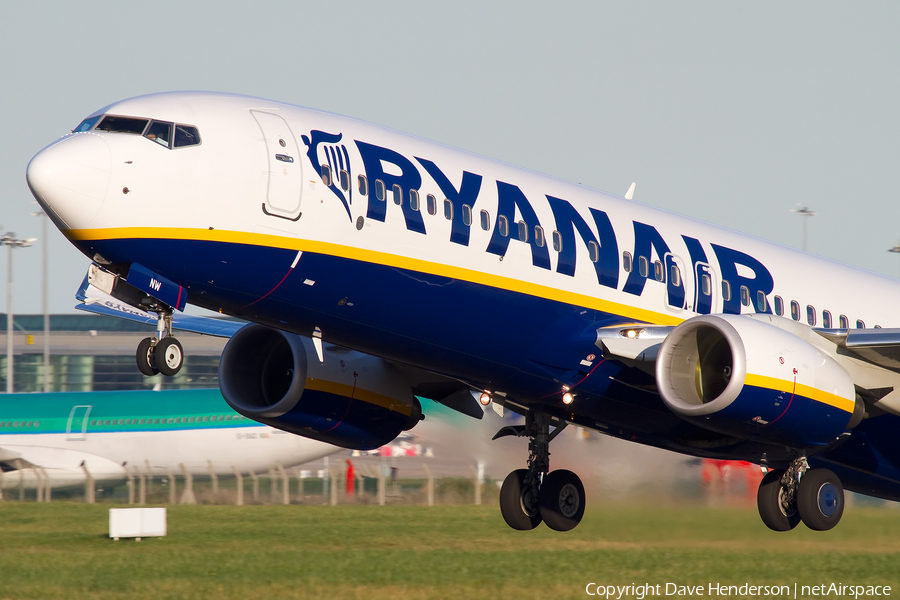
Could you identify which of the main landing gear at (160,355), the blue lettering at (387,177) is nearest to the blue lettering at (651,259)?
the blue lettering at (387,177)

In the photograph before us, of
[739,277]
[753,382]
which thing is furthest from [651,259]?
[753,382]

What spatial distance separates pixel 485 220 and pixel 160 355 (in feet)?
17.6

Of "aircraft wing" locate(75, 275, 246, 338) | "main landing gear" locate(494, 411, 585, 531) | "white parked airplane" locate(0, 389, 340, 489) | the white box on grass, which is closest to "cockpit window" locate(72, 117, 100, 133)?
"aircraft wing" locate(75, 275, 246, 338)

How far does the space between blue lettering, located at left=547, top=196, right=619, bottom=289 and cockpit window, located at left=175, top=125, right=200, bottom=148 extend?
6.03 meters

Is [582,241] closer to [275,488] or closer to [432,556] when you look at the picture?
[432,556]

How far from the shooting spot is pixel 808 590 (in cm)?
2542

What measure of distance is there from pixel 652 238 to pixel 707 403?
3.70m

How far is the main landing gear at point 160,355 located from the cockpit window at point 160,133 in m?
2.53

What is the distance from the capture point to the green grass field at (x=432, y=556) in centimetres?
2461

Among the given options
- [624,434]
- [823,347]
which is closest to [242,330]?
[624,434]

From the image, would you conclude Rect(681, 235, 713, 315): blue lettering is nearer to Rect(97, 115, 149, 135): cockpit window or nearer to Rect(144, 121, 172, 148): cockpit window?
Rect(144, 121, 172, 148): cockpit window

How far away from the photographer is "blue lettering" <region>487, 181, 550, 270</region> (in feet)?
56.7

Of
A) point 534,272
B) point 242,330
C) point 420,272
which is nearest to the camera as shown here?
point 420,272

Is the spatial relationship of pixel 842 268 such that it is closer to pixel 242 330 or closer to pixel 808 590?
pixel 808 590
